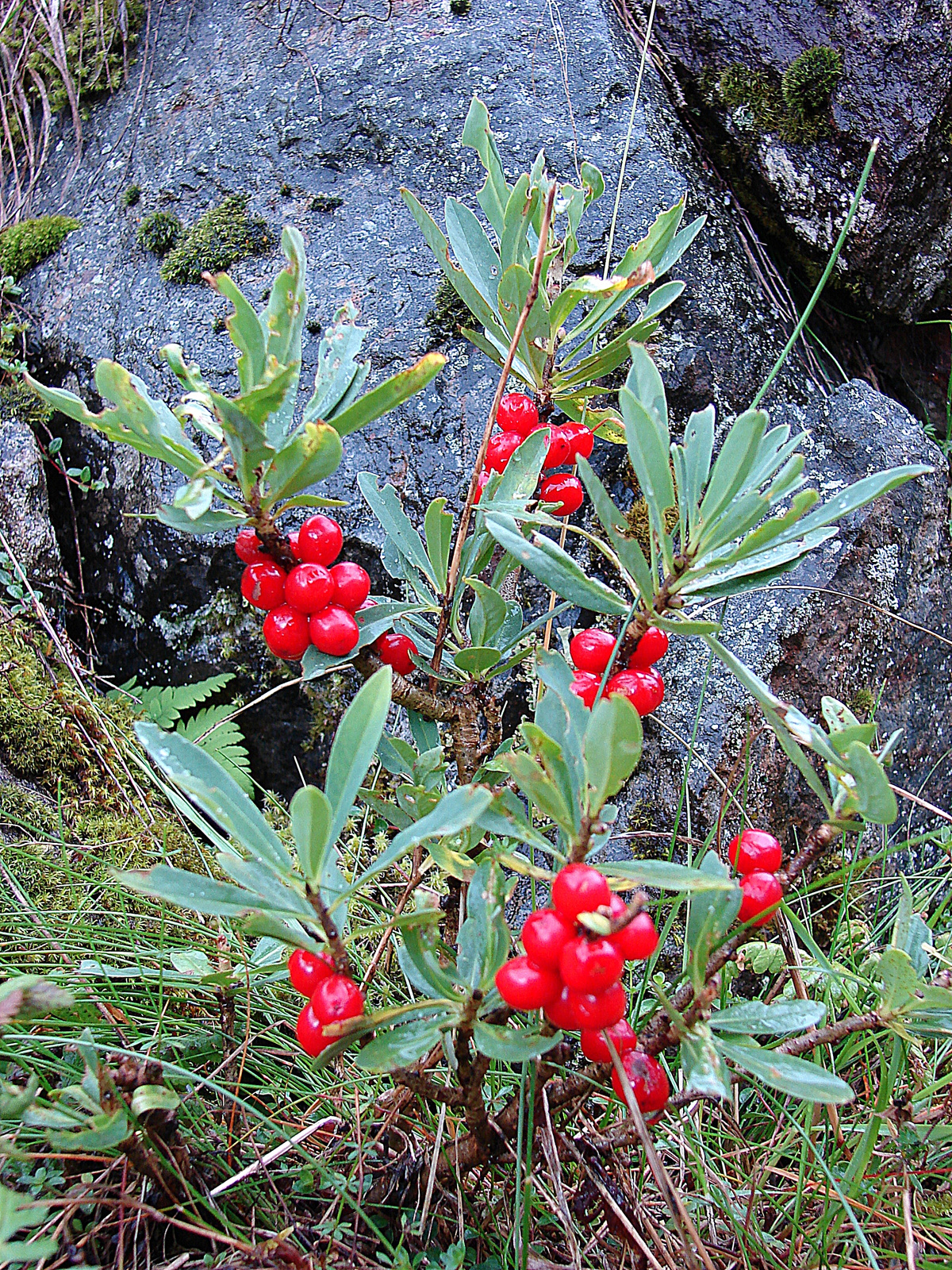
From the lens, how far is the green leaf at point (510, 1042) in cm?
89

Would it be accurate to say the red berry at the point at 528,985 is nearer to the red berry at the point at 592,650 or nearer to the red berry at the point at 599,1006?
the red berry at the point at 599,1006

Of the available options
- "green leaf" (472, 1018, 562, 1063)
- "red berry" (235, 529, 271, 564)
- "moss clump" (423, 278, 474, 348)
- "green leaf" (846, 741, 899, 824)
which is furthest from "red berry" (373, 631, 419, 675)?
"moss clump" (423, 278, 474, 348)

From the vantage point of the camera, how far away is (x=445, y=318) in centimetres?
239

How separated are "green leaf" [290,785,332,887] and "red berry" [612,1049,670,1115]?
0.42 metres

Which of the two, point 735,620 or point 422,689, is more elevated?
point 422,689

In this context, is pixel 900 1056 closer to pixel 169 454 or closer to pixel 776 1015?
pixel 776 1015

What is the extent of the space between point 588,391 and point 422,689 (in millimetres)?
552

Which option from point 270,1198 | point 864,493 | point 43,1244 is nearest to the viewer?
point 43,1244

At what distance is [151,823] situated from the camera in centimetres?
222

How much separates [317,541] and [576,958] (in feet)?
2.07

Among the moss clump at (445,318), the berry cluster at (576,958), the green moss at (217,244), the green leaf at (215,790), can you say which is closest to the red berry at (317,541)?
the green leaf at (215,790)

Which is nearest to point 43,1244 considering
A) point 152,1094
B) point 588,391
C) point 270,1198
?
point 152,1094

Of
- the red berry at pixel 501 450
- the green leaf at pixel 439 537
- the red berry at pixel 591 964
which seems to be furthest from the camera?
the red berry at pixel 501 450

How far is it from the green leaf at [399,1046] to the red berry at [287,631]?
0.49 m
